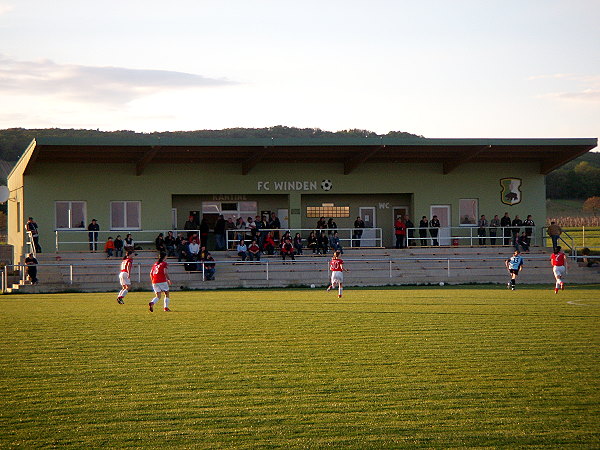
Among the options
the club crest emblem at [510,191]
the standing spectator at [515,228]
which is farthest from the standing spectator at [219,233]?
the club crest emblem at [510,191]

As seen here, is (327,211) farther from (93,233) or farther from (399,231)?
(93,233)

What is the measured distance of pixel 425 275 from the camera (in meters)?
34.1

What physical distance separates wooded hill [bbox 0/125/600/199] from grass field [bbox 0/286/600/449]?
79.0 metres

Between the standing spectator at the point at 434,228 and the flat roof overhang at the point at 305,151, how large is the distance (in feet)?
10.8

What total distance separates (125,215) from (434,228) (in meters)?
14.9

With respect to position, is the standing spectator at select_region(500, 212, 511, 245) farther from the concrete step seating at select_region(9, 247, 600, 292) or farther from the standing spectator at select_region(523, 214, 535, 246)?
the concrete step seating at select_region(9, 247, 600, 292)

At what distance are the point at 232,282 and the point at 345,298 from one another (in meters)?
8.03

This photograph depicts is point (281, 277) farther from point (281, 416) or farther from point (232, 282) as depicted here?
point (281, 416)

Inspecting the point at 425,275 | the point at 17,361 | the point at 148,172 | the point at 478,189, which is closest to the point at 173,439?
the point at 17,361

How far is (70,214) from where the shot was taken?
126 feet

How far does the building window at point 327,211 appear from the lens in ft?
139

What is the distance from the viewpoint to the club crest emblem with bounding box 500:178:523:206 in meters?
42.5

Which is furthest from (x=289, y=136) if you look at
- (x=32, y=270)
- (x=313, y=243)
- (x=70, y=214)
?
(x=32, y=270)

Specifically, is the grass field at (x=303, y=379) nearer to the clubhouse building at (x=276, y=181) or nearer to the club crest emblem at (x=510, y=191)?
the clubhouse building at (x=276, y=181)
